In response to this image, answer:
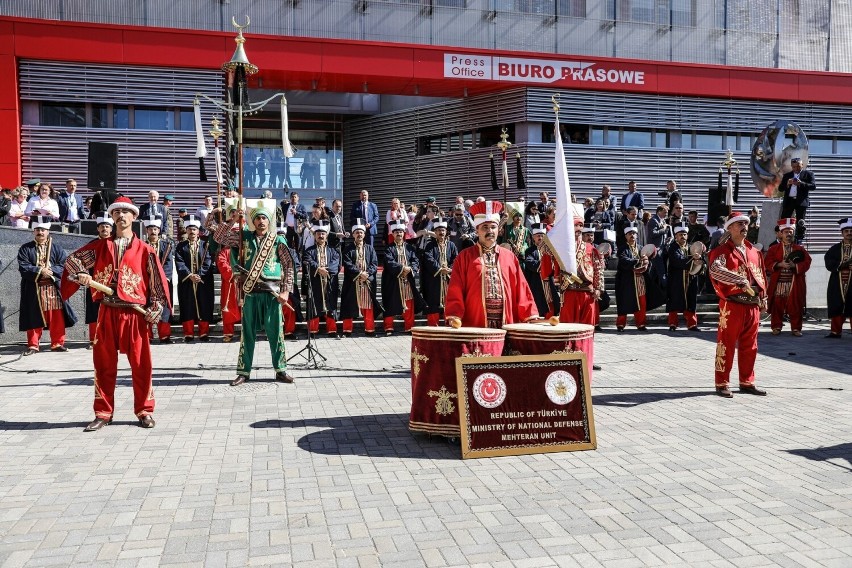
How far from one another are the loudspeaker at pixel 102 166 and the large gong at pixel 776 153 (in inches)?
652

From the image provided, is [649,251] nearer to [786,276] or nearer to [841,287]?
[786,276]

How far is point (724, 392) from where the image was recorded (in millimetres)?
8938

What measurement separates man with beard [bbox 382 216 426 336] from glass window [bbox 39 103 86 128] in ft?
33.9

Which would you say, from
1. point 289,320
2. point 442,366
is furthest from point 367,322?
point 442,366

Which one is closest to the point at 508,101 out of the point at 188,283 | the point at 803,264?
the point at 803,264

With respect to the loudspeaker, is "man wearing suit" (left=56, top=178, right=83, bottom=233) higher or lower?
lower

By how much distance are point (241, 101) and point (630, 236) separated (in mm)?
9269

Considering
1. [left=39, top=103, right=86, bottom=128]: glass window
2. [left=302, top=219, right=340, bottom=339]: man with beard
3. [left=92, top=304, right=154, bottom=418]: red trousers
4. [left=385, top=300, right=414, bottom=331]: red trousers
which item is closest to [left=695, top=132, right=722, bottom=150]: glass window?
[left=385, top=300, right=414, bottom=331]: red trousers

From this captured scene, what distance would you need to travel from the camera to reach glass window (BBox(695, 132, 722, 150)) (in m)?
25.3

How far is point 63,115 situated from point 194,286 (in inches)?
355

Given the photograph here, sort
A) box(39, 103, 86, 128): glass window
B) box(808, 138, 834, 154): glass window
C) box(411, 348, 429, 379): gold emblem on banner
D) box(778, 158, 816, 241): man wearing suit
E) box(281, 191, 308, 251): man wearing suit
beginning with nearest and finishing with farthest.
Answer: box(411, 348, 429, 379): gold emblem on banner → box(281, 191, 308, 251): man wearing suit → box(778, 158, 816, 241): man wearing suit → box(39, 103, 86, 128): glass window → box(808, 138, 834, 154): glass window

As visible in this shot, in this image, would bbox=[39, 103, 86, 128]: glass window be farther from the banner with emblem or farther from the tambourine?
the banner with emblem

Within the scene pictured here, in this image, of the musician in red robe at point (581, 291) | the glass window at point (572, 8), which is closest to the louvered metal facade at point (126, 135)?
the glass window at point (572, 8)

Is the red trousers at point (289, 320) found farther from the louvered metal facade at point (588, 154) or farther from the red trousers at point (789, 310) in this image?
the louvered metal facade at point (588, 154)
